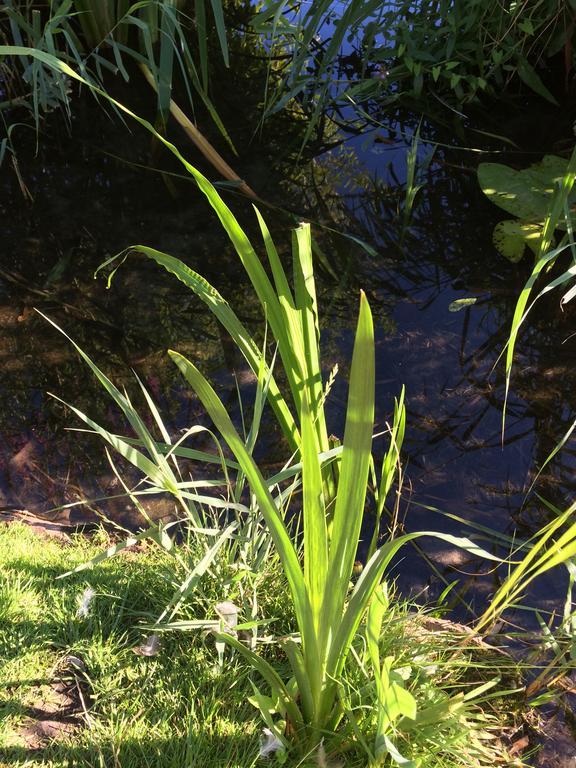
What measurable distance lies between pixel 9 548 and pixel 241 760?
2.38 ft

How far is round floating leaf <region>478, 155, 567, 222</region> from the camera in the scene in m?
2.56

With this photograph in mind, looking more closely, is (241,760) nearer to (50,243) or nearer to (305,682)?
(305,682)

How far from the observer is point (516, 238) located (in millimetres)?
2525

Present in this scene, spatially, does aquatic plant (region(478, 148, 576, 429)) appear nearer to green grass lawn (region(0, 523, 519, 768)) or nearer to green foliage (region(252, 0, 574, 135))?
green foliage (region(252, 0, 574, 135))

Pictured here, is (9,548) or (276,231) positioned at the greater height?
(276,231)

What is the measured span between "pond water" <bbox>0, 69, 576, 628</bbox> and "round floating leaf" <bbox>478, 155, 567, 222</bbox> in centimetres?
17

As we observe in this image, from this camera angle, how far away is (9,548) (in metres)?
1.51

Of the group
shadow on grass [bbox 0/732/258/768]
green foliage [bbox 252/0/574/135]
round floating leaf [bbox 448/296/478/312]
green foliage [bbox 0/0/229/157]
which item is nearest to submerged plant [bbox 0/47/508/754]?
shadow on grass [bbox 0/732/258/768]

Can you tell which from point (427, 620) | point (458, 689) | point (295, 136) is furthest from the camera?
point (295, 136)

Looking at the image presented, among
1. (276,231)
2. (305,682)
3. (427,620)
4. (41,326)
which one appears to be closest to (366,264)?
(276,231)

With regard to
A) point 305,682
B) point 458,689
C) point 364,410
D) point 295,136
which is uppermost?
point 295,136

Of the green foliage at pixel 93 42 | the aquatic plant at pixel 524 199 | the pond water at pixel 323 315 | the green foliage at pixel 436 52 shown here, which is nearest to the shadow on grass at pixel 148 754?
the pond water at pixel 323 315

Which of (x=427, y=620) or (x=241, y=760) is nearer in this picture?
(x=241, y=760)

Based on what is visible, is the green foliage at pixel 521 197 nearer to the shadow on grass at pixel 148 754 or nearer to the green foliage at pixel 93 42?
the green foliage at pixel 93 42
